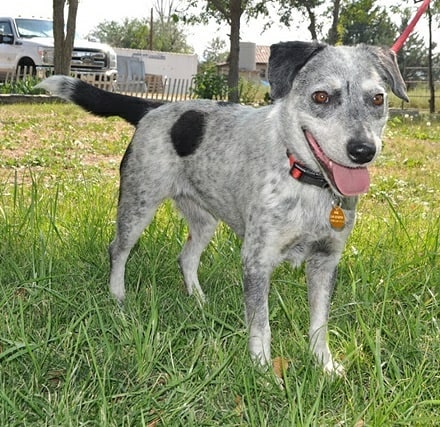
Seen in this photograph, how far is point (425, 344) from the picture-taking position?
3.48m

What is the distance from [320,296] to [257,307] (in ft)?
1.35

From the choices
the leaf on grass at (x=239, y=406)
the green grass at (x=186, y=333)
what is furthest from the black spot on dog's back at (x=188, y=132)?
the leaf on grass at (x=239, y=406)

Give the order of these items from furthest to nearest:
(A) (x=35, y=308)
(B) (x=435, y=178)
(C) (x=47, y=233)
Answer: (B) (x=435, y=178) < (C) (x=47, y=233) < (A) (x=35, y=308)

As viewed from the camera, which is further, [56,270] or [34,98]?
[34,98]

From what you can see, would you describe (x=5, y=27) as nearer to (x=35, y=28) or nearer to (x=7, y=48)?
(x=7, y=48)

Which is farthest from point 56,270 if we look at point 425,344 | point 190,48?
point 190,48

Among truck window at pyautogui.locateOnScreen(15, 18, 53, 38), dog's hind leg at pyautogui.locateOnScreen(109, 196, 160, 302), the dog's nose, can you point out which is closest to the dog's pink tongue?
the dog's nose

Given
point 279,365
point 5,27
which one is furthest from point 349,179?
point 5,27

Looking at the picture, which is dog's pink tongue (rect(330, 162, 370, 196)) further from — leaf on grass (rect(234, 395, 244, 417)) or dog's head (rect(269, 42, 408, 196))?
leaf on grass (rect(234, 395, 244, 417))

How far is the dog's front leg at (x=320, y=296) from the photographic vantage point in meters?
3.68

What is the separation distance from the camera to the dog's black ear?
3.66m

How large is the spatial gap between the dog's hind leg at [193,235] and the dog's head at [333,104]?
1.39 meters

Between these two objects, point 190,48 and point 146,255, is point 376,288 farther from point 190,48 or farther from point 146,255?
point 190,48

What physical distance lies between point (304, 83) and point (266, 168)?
49cm
